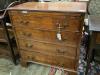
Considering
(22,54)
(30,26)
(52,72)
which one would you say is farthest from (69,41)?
(22,54)

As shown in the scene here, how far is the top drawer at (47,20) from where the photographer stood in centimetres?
127

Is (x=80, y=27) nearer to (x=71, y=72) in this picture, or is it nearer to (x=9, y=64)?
(x=71, y=72)

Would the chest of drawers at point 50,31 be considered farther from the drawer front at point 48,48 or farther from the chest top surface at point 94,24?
the chest top surface at point 94,24

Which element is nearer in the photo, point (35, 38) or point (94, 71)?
point (35, 38)

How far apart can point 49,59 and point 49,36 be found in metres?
0.36

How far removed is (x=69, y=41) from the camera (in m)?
1.42

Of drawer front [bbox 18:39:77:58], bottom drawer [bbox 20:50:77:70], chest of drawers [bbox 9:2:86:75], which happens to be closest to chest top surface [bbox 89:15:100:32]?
chest of drawers [bbox 9:2:86:75]

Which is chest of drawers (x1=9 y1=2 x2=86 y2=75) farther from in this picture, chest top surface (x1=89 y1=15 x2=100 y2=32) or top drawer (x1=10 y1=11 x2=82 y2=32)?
chest top surface (x1=89 y1=15 x2=100 y2=32)

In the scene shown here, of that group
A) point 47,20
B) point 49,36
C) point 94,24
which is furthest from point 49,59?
point 94,24

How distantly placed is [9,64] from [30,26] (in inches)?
33.3

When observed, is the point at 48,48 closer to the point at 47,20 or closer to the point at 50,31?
the point at 50,31

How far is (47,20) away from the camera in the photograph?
4.52 ft

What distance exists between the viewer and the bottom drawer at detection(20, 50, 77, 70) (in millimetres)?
1578

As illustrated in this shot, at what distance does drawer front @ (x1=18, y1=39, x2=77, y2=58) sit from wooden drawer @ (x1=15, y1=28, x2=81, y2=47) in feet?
0.20
